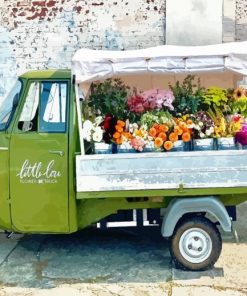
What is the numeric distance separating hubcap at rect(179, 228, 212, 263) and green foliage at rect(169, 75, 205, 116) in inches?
46.0

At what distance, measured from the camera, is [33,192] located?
5.65 m

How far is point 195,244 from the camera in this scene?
18.7 ft

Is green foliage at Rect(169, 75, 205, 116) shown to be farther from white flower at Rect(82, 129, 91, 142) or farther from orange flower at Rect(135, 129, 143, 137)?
white flower at Rect(82, 129, 91, 142)

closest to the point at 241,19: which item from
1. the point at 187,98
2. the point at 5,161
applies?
the point at 187,98

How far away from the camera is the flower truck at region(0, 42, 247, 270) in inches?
214

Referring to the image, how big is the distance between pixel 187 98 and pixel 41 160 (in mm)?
1545

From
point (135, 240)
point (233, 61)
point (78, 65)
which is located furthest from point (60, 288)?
point (233, 61)

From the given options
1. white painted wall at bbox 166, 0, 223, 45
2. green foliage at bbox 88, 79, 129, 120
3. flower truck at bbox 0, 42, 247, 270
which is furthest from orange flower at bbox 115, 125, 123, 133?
white painted wall at bbox 166, 0, 223, 45

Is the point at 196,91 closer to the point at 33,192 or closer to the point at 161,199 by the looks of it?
the point at 161,199

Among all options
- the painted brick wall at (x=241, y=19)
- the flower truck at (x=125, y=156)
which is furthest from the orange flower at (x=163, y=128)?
the painted brick wall at (x=241, y=19)

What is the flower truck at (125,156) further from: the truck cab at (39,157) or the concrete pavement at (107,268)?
the concrete pavement at (107,268)

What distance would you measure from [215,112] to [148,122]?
0.71 metres

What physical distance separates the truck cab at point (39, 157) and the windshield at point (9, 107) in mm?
19

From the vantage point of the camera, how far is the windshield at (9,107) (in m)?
5.77
